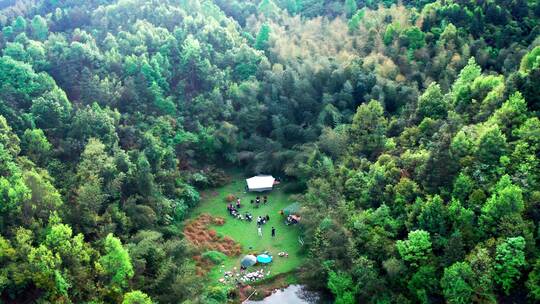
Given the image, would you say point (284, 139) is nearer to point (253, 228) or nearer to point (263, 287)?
point (253, 228)

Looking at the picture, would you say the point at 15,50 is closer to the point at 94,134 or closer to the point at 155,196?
the point at 94,134

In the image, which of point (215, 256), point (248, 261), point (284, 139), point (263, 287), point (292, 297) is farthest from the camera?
point (284, 139)

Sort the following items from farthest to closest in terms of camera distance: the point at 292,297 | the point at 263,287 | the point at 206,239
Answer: the point at 206,239 < the point at 263,287 < the point at 292,297

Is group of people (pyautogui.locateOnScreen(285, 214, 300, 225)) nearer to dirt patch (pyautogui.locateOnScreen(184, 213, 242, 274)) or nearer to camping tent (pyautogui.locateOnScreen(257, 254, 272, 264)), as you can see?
dirt patch (pyautogui.locateOnScreen(184, 213, 242, 274))

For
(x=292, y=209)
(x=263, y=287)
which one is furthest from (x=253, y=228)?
(x=263, y=287)

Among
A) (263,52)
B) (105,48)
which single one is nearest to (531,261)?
(263,52)
